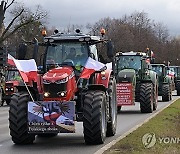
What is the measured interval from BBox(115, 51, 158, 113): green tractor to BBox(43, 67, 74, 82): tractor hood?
9945mm

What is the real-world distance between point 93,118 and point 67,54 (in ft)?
8.16

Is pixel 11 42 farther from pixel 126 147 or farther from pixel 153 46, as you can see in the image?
pixel 126 147

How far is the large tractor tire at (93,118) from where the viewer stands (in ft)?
38.5

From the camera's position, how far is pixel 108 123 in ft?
45.0

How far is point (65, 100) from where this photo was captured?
1208cm

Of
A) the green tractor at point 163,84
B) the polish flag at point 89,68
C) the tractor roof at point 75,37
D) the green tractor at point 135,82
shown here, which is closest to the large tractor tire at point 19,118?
the polish flag at point 89,68

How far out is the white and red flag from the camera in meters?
12.6

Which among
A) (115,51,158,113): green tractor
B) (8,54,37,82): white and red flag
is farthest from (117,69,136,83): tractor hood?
(8,54,37,82): white and red flag

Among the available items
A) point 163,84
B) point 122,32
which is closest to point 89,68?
point 163,84

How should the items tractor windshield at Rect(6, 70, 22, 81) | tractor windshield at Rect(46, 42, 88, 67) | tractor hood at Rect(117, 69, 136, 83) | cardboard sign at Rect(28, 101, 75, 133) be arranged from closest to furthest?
1. cardboard sign at Rect(28, 101, 75, 133)
2. tractor windshield at Rect(46, 42, 88, 67)
3. tractor hood at Rect(117, 69, 136, 83)
4. tractor windshield at Rect(6, 70, 22, 81)

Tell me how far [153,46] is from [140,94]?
71.2m

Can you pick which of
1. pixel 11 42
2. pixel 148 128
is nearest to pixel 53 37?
pixel 148 128

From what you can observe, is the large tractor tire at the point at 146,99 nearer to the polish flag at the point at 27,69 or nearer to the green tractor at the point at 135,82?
the green tractor at the point at 135,82

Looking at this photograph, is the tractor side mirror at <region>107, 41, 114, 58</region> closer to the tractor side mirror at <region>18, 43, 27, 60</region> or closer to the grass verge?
the grass verge
